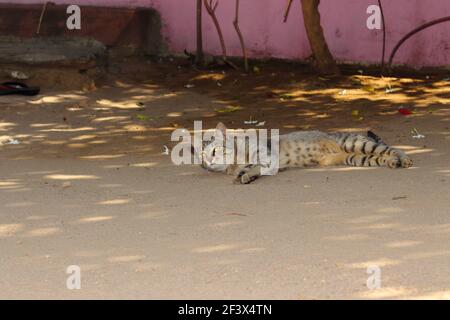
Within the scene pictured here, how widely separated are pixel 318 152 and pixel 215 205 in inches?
70.2

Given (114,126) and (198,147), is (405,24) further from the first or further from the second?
(198,147)

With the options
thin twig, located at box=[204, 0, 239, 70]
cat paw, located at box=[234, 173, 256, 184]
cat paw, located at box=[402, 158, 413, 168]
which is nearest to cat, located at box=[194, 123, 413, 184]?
cat paw, located at box=[402, 158, 413, 168]

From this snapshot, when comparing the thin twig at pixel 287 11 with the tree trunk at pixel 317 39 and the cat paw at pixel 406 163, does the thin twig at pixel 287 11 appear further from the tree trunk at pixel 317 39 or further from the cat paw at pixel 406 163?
the cat paw at pixel 406 163

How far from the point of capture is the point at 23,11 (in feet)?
48.3

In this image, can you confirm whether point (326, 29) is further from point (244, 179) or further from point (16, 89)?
point (244, 179)

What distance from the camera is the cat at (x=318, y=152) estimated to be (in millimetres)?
8703

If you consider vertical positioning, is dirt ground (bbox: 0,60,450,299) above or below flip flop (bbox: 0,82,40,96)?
below

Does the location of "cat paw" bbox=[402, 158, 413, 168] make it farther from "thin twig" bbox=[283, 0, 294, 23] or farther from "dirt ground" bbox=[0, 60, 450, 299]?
"thin twig" bbox=[283, 0, 294, 23]

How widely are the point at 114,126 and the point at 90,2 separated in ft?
13.7

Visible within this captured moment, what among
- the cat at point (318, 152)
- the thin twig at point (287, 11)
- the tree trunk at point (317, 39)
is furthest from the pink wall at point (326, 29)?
the cat at point (318, 152)

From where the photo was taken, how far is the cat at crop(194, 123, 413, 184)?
8703mm

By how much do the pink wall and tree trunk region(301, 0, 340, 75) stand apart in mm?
601

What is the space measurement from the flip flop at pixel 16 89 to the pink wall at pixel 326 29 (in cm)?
259

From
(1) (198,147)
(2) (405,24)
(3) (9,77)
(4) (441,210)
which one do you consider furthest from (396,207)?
(3) (9,77)
